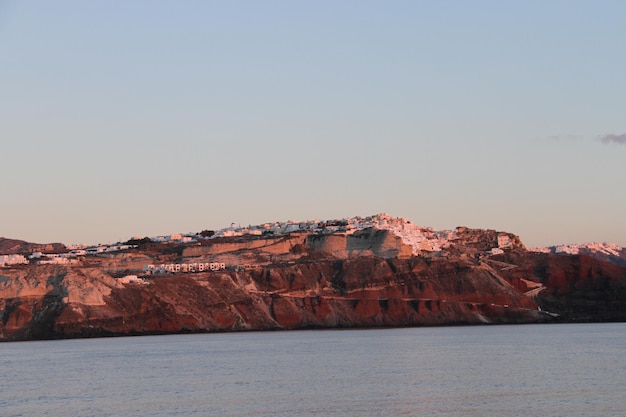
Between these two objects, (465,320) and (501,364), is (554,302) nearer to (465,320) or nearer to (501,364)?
(465,320)

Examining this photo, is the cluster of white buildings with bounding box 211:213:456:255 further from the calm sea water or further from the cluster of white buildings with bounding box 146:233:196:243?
the calm sea water

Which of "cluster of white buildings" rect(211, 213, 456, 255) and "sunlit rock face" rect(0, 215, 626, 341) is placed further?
"cluster of white buildings" rect(211, 213, 456, 255)

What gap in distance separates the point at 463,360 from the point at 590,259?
8479 centimetres

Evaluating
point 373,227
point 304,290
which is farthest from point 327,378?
point 373,227

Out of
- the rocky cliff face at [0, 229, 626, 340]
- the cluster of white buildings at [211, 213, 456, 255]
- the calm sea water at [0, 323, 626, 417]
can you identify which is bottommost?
the calm sea water at [0, 323, 626, 417]

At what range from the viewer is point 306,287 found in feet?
434

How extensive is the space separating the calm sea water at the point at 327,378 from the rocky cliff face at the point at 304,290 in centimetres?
1745

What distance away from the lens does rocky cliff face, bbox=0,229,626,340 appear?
117m

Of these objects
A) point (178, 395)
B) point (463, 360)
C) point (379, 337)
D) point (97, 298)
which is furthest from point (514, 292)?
point (178, 395)

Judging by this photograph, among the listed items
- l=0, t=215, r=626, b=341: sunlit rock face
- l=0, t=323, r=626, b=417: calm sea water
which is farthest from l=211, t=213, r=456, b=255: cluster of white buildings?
l=0, t=323, r=626, b=417: calm sea water

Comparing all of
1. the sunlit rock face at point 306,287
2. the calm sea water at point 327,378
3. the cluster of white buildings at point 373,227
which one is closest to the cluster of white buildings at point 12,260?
the sunlit rock face at point 306,287

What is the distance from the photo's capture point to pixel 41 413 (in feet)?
159

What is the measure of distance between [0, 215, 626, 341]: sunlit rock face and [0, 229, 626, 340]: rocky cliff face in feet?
0.50

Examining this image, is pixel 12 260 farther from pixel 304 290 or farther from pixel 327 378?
pixel 327 378
